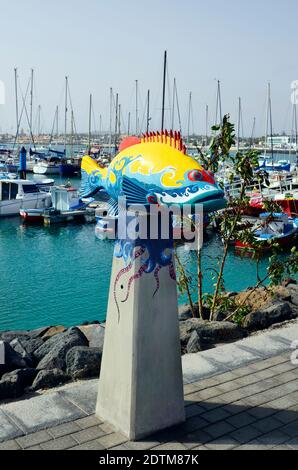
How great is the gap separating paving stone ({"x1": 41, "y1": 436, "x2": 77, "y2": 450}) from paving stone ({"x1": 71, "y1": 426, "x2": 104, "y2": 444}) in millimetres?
60

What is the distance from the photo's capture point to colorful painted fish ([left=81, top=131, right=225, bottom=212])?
15.6 ft

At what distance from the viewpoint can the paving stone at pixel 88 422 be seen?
531cm

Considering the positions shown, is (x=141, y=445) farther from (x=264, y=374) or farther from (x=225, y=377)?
(x=264, y=374)

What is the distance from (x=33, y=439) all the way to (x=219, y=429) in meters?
1.86

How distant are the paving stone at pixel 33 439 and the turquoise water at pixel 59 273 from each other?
17.7 feet

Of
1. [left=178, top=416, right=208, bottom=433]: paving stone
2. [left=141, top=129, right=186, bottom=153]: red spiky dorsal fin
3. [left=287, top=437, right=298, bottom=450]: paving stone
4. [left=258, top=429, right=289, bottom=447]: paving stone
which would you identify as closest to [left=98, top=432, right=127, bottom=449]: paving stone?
[left=178, top=416, right=208, bottom=433]: paving stone

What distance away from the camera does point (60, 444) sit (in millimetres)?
4941

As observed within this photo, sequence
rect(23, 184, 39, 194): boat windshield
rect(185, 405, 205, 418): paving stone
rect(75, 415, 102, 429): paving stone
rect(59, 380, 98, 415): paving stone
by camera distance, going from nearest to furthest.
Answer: rect(75, 415, 102, 429): paving stone < rect(185, 405, 205, 418): paving stone < rect(59, 380, 98, 415): paving stone < rect(23, 184, 39, 194): boat windshield

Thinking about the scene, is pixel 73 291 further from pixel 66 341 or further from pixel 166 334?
pixel 166 334

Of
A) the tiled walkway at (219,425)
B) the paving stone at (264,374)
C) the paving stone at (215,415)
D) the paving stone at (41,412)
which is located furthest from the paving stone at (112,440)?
the paving stone at (264,374)

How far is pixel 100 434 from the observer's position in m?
5.14

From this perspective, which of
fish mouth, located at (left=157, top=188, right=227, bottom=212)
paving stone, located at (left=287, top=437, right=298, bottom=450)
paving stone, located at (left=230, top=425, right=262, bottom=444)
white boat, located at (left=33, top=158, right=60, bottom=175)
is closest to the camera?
fish mouth, located at (left=157, top=188, right=227, bottom=212)

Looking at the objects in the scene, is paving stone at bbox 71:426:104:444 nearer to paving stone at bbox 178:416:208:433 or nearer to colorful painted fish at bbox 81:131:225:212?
paving stone at bbox 178:416:208:433
